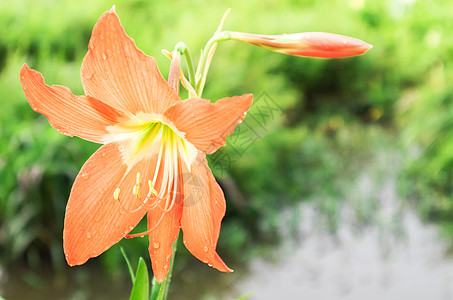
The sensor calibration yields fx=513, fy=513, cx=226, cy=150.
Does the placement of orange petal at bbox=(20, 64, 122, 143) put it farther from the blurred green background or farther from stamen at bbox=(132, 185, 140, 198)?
the blurred green background

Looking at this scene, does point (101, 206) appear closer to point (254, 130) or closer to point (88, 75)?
point (88, 75)

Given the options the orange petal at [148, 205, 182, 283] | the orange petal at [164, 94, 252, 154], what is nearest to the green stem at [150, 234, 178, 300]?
the orange petal at [148, 205, 182, 283]

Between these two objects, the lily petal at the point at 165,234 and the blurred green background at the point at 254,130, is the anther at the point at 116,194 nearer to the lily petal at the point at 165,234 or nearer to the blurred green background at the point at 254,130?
the lily petal at the point at 165,234

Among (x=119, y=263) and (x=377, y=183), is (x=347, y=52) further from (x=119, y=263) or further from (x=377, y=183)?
(x=377, y=183)

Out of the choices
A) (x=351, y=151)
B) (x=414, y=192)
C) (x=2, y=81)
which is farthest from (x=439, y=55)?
(x=2, y=81)

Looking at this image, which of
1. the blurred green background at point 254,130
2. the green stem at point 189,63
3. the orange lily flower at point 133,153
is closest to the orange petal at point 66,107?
the orange lily flower at point 133,153

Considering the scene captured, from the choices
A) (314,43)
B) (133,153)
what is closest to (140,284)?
(133,153)

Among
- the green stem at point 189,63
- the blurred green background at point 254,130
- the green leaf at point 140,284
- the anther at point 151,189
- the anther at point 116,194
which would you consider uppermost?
the green stem at point 189,63
